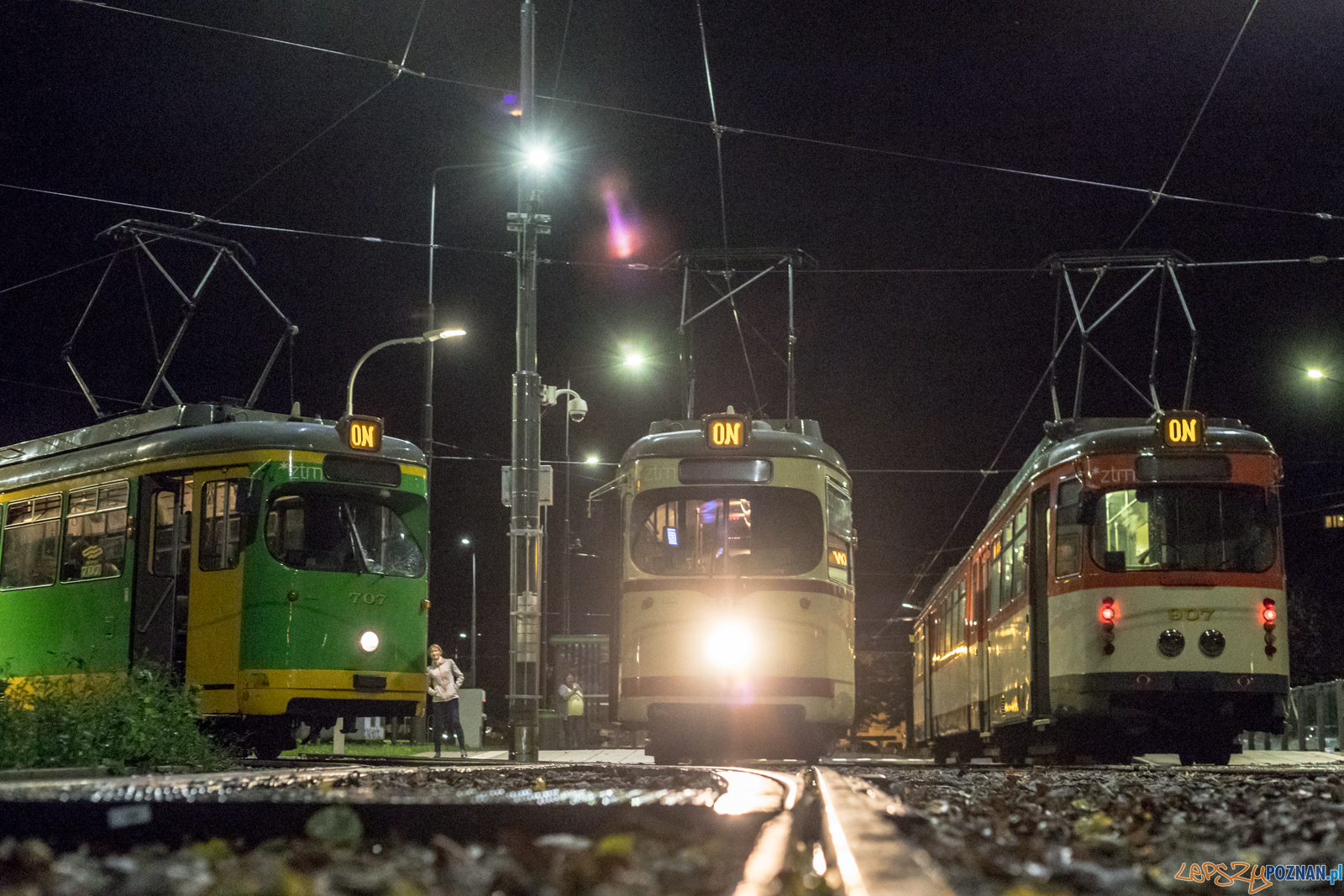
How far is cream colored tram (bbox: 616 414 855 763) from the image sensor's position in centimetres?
1402

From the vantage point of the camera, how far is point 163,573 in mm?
14812

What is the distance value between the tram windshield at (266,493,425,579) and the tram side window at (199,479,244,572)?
13.4 inches

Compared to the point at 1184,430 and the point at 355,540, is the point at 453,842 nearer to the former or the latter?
the point at 1184,430

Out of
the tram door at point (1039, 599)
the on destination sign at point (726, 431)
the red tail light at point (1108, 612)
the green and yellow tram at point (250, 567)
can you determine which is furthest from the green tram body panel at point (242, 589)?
the red tail light at point (1108, 612)

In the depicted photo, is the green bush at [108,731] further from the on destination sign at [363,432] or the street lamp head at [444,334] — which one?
the street lamp head at [444,334]

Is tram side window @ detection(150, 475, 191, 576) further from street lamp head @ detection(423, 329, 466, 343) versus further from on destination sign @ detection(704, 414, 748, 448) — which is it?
street lamp head @ detection(423, 329, 466, 343)

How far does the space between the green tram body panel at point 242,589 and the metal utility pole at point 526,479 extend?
52.4 inches

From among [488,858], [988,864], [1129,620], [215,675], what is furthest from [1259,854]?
[215,675]

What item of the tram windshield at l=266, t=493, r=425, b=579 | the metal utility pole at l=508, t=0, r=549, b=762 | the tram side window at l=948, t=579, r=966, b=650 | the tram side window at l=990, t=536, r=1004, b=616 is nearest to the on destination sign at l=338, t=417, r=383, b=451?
the tram windshield at l=266, t=493, r=425, b=579

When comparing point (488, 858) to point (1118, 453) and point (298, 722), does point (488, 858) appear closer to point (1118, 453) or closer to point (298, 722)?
point (1118, 453)

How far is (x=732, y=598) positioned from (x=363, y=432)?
4.27 meters

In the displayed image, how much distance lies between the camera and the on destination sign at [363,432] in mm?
15117

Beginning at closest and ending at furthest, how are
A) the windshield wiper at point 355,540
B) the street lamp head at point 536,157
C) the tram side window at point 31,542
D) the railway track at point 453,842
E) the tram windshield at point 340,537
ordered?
the railway track at point 453,842 < the tram windshield at point 340,537 < the windshield wiper at point 355,540 < the tram side window at point 31,542 < the street lamp head at point 536,157

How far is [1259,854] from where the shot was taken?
12.1 ft
